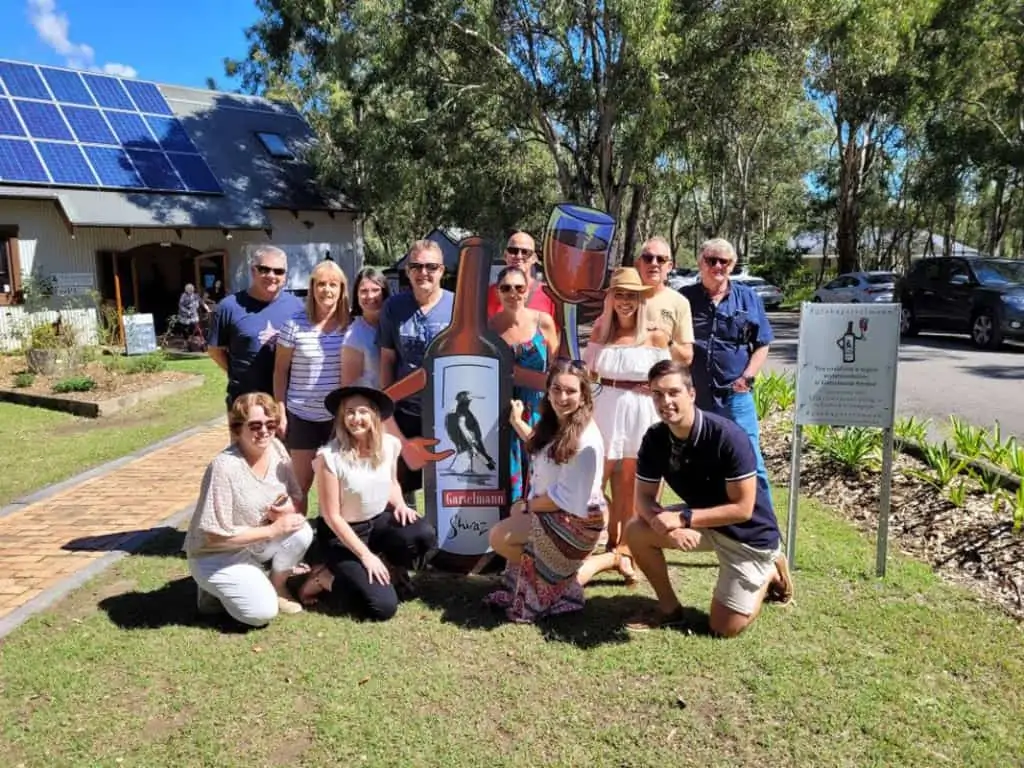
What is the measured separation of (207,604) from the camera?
12.8 ft

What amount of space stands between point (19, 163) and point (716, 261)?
54.2ft

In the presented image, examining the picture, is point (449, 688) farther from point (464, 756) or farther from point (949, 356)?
point (949, 356)

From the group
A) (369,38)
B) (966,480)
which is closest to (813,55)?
(369,38)

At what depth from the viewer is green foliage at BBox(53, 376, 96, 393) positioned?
1052 cm

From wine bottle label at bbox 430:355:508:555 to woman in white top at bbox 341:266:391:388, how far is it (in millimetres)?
372

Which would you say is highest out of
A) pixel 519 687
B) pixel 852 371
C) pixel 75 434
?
pixel 852 371

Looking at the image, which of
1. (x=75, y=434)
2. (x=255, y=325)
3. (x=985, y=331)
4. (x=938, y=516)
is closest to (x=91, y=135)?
(x=75, y=434)

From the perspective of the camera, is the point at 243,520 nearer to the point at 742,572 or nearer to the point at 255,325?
the point at 255,325

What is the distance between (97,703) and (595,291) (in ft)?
11.0

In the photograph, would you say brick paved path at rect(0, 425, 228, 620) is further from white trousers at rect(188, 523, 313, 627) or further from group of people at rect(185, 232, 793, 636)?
group of people at rect(185, 232, 793, 636)

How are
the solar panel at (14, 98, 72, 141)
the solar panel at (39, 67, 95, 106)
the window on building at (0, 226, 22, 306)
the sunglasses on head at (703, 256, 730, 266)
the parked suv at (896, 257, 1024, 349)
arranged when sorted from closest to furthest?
1. the sunglasses on head at (703, 256, 730, 266)
2. the parked suv at (896, 257, 1024, 349)
3. the window on building at (0, 226, 22, 306)
4. the solar panel at (14, 98, 72, 141)
5. the solar panel at (39, 67, 95, 106)

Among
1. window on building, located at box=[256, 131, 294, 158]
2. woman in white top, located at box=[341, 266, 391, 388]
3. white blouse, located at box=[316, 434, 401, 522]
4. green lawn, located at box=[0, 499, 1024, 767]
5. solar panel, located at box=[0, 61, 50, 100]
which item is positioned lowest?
green lawn, located at box=[0, 499, 1024, 767]

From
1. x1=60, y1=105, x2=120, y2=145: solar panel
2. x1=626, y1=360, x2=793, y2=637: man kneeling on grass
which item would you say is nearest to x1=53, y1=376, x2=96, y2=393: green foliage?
x1=626, y1=360, x2=793, y2=637: man kneeling on grass

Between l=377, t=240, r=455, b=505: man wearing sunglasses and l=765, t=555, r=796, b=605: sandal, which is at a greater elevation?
l=377, t=240, r=455, b=505: man wearing sunglasses
